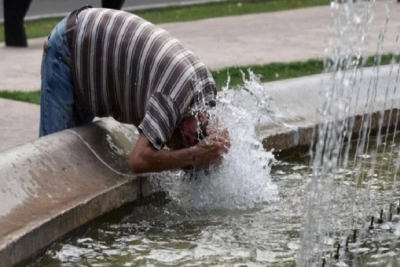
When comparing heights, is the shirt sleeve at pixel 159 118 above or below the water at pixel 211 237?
above

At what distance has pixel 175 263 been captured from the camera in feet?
13.0

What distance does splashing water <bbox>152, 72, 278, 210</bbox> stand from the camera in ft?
15.1

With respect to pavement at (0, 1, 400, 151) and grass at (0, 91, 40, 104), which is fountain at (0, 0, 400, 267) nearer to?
pavement at (0, 1, 400, 151)

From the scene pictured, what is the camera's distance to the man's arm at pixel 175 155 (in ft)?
14.4

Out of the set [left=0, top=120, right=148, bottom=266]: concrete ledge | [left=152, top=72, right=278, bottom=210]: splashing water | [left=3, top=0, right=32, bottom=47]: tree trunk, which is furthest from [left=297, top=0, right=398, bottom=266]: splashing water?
[left=3, top=0, right=32, bottom=47]: tree trunk

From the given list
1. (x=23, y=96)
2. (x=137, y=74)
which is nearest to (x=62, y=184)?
(x=137, y=74)

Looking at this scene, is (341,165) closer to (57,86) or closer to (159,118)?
(159,118)

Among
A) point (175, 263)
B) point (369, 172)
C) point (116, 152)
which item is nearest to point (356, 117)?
point (369, 172)

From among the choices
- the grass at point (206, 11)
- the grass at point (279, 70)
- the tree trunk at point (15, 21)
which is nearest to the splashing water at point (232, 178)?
the grass at point (279, 70)

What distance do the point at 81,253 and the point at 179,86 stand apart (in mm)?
842

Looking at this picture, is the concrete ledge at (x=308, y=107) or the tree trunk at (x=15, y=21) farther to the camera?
the tree trunk at (x=15, y=21)

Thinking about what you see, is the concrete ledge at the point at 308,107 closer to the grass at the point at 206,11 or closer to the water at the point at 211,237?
the water at the point at 211,237

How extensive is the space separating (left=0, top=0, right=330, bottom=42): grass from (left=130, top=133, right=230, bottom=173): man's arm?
24.7ft

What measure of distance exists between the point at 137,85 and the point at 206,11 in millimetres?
9091
